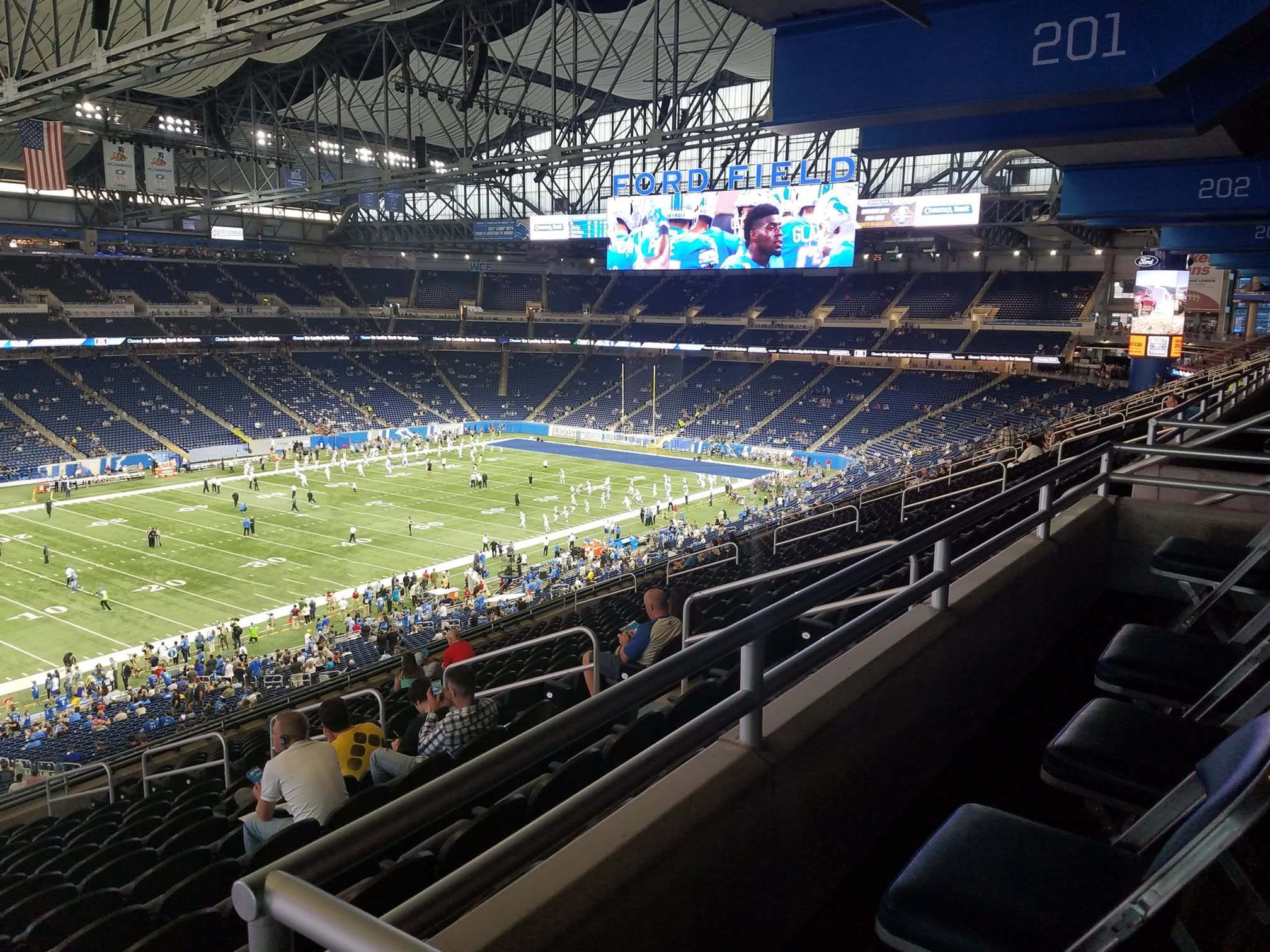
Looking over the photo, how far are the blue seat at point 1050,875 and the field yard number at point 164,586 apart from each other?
30259 mm

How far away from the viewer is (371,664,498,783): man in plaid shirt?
500 cm

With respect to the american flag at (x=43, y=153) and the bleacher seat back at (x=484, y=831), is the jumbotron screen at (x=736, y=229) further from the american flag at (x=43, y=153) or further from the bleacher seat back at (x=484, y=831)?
the bleacher seat back at (x=484, y=831)

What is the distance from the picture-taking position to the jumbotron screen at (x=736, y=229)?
132 feet

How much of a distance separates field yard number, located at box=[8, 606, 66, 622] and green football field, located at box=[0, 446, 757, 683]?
0.05m

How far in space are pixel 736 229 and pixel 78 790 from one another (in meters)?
36.5

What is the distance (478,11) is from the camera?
2675cm

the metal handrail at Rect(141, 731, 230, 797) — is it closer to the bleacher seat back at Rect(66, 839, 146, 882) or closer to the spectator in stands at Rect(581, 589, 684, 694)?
the bleacher seat back at Rect(66, 839, 146, 882)

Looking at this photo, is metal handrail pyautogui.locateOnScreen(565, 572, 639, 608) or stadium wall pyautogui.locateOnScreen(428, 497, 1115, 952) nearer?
stadium wall pyautogui.locateOnScreen(428, 497, 1115, 952)

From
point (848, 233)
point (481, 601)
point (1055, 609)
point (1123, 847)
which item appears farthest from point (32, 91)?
point (848, 233)

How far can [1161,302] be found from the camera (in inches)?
1302

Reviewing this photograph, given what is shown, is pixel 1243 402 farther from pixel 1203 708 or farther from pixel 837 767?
pixel 837 767

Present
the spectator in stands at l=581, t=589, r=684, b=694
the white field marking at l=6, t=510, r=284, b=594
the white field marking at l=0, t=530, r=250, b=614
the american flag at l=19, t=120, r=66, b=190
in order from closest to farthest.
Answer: the spectator in stands at l=581, t=589, r=684, b=694, the white field marking at l=0, t=530, r=250, b=614, the american flag at l=19, t=120, r=66, b=190, the white field marking at l=6, t=510, r=284, b=594

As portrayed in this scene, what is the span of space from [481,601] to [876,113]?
20758mm

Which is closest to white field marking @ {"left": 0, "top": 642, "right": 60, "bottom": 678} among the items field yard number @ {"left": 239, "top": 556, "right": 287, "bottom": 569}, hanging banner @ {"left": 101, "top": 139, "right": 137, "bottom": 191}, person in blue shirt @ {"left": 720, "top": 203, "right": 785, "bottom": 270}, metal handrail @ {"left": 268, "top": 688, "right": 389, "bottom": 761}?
field yard number @ {"left": 239, "top": 556, "right": 287, "bottom": 569}
